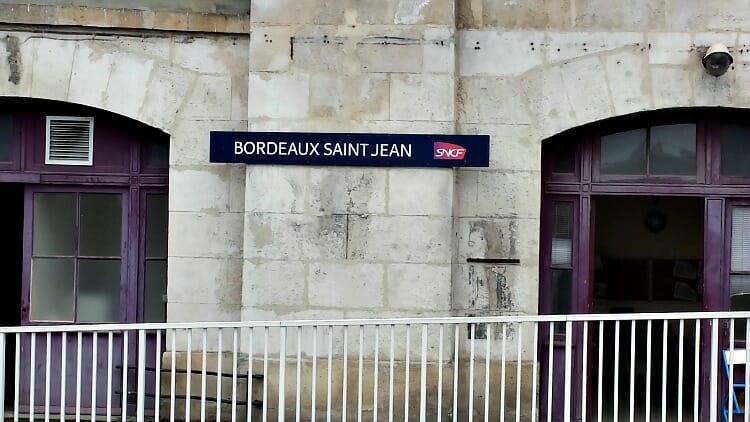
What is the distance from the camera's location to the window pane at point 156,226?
27.3ft

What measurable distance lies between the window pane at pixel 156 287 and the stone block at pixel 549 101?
11.3 ft

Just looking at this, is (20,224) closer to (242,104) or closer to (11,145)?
(11,145)

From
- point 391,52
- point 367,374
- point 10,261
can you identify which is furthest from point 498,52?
point 10,261

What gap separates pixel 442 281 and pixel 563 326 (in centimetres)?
131

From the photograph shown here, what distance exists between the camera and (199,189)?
795 centimetres

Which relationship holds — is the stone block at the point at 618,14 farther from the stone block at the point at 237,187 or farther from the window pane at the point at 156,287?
the window pane at the point at 156,287

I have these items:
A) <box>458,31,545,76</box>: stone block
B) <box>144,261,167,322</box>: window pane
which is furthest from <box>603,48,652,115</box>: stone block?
<box>144,261,167,322</box>: window pane

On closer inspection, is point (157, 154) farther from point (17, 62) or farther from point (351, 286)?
point (351, 286)

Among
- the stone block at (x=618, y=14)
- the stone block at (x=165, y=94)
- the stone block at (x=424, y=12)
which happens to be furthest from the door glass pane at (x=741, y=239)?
the stone block at (x=165, y=94)

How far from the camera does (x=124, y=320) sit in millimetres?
8359

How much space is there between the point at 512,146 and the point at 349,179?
1.36 m

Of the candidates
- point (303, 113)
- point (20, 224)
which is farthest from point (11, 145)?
point (303, 113)

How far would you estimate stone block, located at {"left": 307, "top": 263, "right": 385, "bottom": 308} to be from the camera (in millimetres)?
7621

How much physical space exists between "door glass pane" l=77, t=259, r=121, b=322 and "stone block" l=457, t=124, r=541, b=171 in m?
3.37
